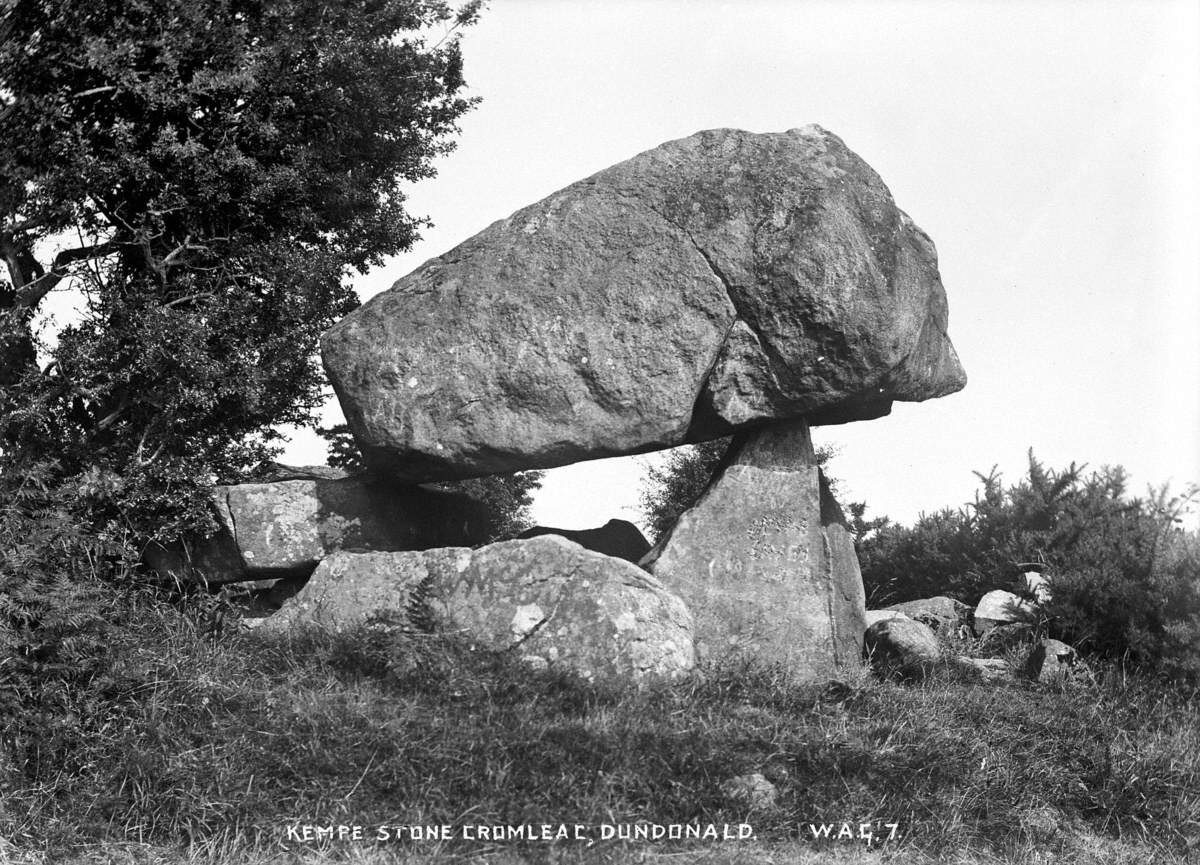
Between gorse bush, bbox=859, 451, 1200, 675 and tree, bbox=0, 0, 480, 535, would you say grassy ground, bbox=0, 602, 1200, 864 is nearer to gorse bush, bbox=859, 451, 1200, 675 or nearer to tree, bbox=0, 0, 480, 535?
gorse bush, bbox=859, 451, 1200, 675

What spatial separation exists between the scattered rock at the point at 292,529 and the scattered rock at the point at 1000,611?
6.08 meters

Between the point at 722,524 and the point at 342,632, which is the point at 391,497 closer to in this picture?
the point at 342,632

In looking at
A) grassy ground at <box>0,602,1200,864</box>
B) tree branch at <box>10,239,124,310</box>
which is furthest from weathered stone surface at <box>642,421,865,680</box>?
tree branch at <box>10,239,124,310</box>

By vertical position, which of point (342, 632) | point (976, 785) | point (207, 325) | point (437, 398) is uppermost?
point (207, 325)

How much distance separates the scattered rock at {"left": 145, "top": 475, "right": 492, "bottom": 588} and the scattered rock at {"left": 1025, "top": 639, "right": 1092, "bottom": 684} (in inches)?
240

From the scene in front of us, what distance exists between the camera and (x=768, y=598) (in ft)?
34.8

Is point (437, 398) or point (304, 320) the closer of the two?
point (437, 398)

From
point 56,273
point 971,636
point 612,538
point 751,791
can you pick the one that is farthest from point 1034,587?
point 56,273

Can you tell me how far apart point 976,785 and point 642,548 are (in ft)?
15.8

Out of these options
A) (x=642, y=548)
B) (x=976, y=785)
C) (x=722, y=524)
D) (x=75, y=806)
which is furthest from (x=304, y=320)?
(x=976, y=785)

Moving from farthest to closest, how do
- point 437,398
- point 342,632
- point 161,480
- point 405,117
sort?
point 405,117 → point 161,480 → point 437,398 → point 342,632

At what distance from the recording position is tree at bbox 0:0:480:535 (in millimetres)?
11727

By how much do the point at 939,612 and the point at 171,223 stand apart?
9818mm

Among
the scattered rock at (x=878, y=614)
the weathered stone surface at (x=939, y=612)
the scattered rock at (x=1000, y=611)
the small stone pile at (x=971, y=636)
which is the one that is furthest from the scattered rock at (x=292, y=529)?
the scattered rock at (x=1000, y=611)
